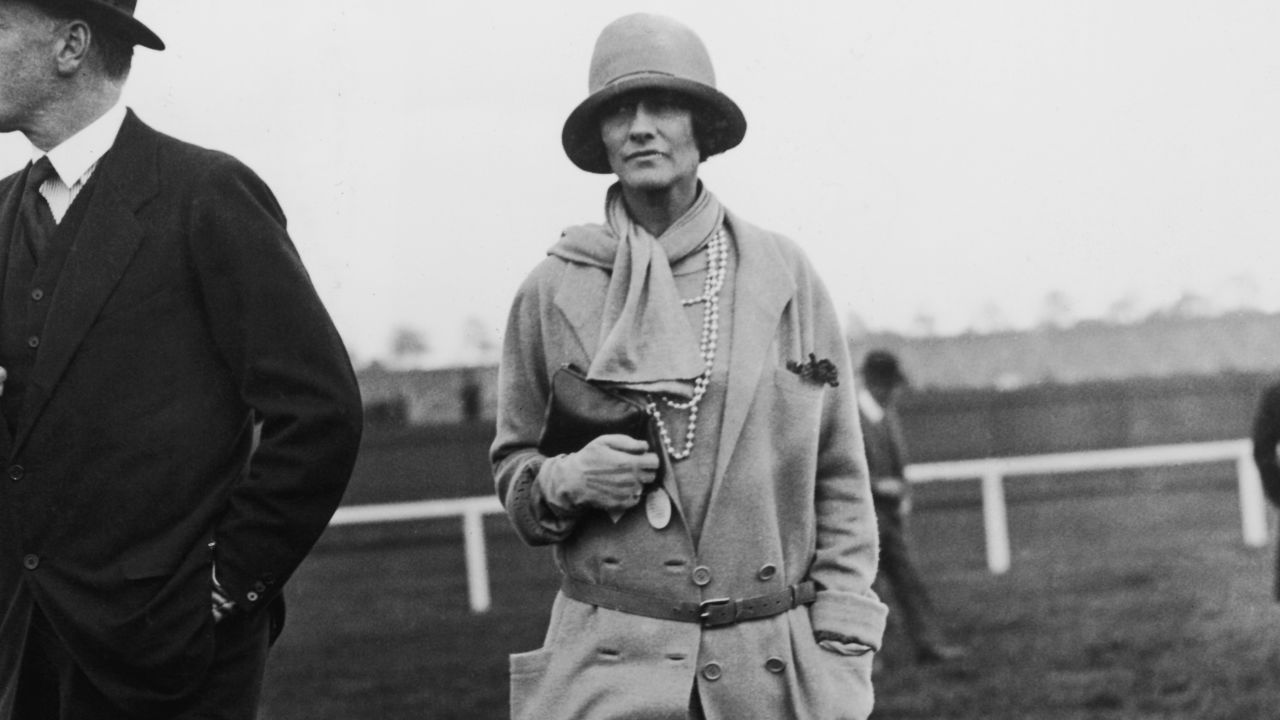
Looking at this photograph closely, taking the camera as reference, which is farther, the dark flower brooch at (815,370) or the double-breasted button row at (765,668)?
the dark flower brooch at (815,370)

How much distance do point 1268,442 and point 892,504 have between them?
266cm

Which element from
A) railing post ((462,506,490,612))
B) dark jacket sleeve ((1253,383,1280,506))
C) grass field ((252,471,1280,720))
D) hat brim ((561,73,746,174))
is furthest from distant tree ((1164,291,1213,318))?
hat brim ((561,73,746,174))

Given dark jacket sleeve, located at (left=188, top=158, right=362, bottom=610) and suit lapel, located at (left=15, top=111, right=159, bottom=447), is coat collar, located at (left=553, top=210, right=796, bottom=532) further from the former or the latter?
suit lapel, located at (left=15, top=111, right=159, bottom=447)

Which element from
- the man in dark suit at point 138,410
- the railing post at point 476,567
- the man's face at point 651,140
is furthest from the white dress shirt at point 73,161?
the railing post at point 476,567

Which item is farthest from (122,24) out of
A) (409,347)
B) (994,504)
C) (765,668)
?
(409,347)

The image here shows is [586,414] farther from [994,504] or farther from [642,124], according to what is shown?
[994,504]

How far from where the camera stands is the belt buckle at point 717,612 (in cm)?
320

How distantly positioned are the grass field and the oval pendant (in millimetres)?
4247

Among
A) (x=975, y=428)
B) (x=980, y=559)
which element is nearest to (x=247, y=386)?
(x=980, y=559)

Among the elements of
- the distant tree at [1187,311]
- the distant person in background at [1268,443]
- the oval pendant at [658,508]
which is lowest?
the distant tree at [1187,311]

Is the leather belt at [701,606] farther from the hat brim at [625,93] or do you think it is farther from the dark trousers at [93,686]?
the hat brim at [625,93]

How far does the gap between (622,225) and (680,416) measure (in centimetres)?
44

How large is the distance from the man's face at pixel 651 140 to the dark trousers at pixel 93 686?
3.78 feet

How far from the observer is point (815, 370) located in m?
3.33
